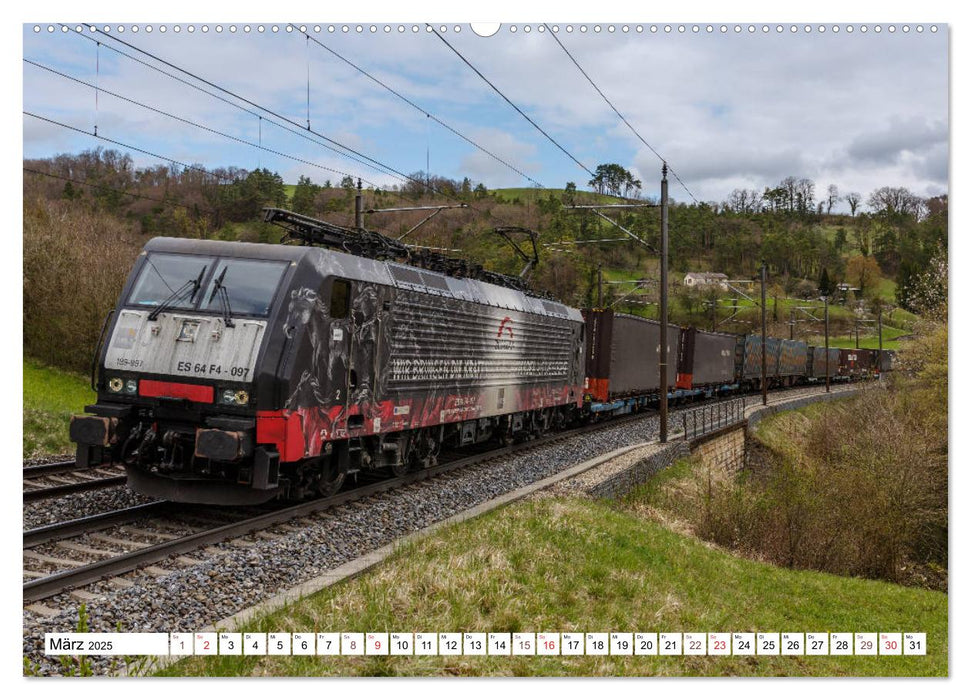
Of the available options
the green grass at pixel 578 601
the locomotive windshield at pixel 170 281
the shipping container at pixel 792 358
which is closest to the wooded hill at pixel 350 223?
the locomotive windshield at pixel 170 281

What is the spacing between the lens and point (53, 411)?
15414 mm

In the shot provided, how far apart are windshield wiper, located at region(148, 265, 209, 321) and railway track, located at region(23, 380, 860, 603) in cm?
230

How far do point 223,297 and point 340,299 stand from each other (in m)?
1.44

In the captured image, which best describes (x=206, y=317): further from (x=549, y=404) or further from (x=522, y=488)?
(x=549, y=404)

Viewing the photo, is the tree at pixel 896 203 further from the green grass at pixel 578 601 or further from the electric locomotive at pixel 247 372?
the electric locomotive at pixel 247 372

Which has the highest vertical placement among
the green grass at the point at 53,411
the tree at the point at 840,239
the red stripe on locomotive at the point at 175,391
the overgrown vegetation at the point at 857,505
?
the tree at the point at 840,239

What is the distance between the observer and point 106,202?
10414mm

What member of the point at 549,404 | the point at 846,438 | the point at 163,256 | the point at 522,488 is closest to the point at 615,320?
the point at 549,404

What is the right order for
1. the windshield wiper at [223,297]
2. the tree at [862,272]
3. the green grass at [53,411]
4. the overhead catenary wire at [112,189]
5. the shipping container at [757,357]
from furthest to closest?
1. the shipping container at [757,357]
2. the tree at [862,272]
3. the green grass at [53,411]
4. the windshield wiper at [223,297]
5. the overhead catenary wire at [112,189]

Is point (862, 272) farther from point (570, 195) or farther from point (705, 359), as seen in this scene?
point (705, 359)

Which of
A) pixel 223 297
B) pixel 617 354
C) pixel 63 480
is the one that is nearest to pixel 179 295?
pixel 223 297

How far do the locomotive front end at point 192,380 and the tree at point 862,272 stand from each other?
46.5 feet

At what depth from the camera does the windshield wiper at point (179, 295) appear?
9836 millimetres

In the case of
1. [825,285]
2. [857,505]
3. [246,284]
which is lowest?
[857,505]
